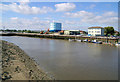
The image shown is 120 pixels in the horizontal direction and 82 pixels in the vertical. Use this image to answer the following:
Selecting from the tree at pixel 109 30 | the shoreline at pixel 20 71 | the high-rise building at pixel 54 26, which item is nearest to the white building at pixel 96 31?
the tree at pixel 109 30

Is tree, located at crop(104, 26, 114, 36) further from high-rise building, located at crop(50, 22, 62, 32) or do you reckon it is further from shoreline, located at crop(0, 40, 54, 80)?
shoreline, located at crop(0, 40, 54, 80)

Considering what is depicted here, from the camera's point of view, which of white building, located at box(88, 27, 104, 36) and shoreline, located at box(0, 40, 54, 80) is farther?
white building, located at box(88, 27, 104, 36)

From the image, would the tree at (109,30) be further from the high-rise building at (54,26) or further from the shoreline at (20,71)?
the shoreline at (20,71)

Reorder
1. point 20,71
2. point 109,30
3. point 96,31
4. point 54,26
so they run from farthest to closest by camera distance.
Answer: point 54,26 → point 109,30 → point 96,31 → point 20,71

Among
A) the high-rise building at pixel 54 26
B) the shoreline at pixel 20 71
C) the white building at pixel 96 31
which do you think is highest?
the high-rise building at pixel 54 26

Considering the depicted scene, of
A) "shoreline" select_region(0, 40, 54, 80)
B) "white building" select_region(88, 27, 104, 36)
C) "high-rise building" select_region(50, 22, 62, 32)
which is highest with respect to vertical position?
"high-rise building" select_region(50, 22, 62, 32)

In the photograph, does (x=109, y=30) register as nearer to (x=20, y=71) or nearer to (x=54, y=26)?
(x=54, y=26)

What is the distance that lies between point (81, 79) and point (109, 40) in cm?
3630

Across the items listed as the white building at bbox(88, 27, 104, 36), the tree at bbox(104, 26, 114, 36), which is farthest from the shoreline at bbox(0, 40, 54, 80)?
the tree at bbox(104, 26, 114, 36)

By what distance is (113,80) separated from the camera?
326 inches

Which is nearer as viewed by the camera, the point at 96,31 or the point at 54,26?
the point at 96,31

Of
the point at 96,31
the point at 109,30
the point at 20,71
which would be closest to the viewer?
the point at 20,71

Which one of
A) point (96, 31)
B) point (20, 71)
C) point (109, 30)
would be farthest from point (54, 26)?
point (20, 71)

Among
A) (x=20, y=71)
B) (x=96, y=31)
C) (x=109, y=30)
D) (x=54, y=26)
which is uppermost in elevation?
(x=54, y=26)
